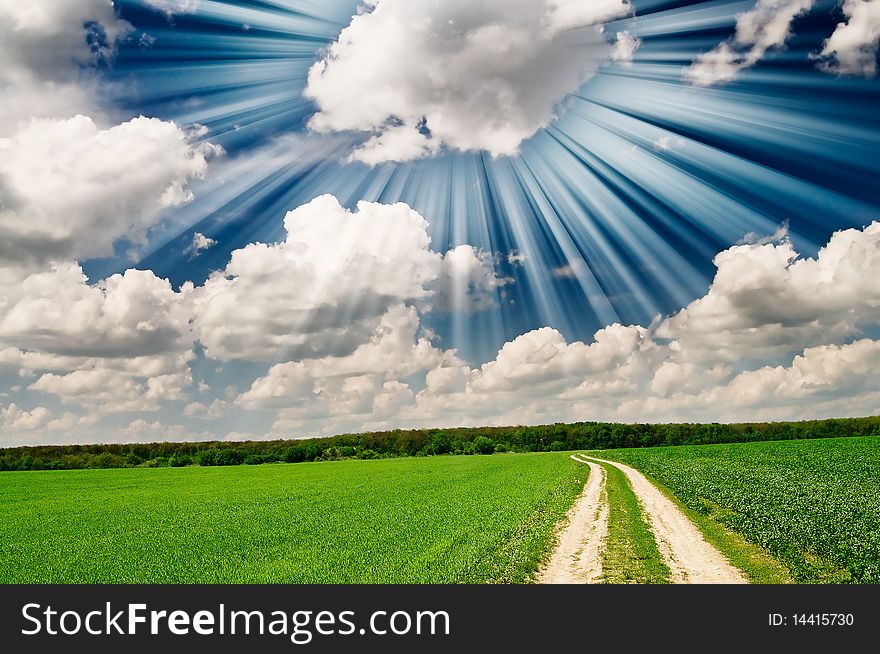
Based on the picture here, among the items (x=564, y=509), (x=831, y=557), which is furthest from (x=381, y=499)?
(x=831, y=557)

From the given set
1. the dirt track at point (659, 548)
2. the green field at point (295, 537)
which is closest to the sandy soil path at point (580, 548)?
the dirt track at point (659, 548)

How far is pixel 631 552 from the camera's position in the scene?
65.9 feet

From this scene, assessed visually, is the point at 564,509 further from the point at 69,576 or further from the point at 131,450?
the point at 131,450

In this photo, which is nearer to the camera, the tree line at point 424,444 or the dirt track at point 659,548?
the dirt track at point 659,548

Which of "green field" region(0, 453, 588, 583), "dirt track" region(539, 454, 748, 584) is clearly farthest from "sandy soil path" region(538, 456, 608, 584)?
"green field" region(0, 453, 588, 583)

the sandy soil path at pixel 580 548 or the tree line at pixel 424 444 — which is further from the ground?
the sandy soil path at pixel 580 548

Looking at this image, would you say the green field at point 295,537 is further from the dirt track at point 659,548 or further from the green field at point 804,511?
the green field at point 804,511

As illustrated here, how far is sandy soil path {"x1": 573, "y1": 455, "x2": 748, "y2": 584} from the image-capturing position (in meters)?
16.9

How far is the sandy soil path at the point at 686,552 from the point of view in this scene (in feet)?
55.4

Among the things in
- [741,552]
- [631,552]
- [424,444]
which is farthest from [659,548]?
[424,444]

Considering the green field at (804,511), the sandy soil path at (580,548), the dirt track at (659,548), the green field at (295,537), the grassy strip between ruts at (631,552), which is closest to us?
the grassy strip between ruts at (631,552)

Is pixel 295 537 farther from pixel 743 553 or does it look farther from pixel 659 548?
pixel 743 553

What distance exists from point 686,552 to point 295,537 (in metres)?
15.8

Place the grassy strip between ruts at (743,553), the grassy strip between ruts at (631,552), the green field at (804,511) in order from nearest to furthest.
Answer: the grassy strip between ruts at (743,553) → the grassy strip between ruts at (631,552) → the green field at (804,511)
